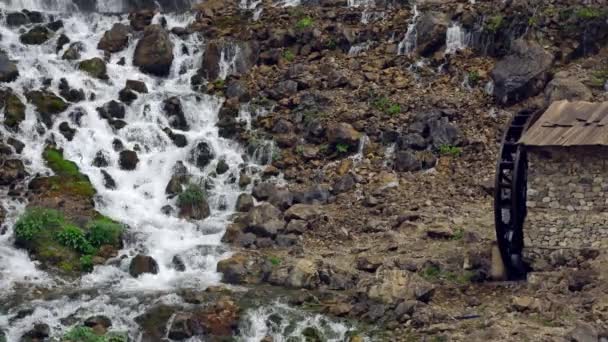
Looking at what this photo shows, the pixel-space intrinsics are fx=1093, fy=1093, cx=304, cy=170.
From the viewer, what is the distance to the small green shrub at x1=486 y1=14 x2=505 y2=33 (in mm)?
39781

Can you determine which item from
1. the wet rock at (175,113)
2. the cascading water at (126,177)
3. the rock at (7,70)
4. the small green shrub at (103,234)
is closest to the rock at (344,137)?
the cascading water at (126,177)

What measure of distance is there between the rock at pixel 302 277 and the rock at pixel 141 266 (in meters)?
3.86

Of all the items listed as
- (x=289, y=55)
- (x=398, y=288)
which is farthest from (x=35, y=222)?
(x=289, y=55)

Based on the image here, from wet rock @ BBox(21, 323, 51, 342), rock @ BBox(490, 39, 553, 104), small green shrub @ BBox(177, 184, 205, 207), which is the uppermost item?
rock @ BBox(490, 39, 553, 104)

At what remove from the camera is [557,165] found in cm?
2803

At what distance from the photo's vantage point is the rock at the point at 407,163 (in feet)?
115

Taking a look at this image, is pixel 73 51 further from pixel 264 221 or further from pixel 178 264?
pixel 178 264

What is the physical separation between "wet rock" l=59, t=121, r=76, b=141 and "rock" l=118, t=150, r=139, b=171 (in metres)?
1.91

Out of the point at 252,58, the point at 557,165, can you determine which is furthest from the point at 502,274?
the point at 252,58

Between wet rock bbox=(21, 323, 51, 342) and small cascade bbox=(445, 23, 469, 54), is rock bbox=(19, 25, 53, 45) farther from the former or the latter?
wet rock bbox=(21, 323, 51, 342)

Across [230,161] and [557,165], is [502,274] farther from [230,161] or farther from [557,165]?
[230,161]

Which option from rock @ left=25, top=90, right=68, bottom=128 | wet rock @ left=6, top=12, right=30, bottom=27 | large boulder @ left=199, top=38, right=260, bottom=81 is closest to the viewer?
rock @ left=25, top=90, right=68, bottom=128

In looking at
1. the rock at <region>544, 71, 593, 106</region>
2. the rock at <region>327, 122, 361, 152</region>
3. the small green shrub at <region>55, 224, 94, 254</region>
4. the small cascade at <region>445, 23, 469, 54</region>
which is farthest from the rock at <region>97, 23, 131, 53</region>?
the rock at <region>544, 71, 593, 106</region>

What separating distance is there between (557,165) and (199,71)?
58.6ft
